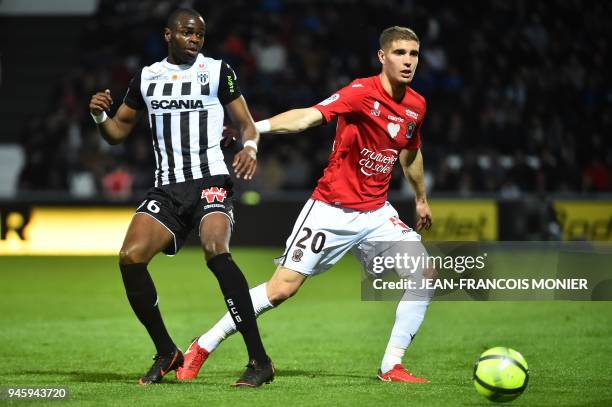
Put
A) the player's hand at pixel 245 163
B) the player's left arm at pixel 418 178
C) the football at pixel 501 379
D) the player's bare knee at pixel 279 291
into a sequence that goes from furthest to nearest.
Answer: the player's left arm at pixel 418 178, the player's bare knee at pixel 279 291, the player's hand at pixel 245 163, the football at pixel 501 379

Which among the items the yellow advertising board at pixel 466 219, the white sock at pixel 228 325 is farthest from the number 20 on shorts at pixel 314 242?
the yellow advertising board at pixel 466 219

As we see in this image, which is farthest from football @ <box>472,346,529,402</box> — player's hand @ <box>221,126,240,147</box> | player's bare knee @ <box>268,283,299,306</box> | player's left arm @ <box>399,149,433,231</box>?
player's hand @ <box>221,126,240,147</box>

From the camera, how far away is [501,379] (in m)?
6.34

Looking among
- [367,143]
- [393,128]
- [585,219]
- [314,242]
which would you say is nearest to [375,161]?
[367,143]

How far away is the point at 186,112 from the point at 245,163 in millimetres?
916

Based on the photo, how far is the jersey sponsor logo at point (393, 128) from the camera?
7531mm

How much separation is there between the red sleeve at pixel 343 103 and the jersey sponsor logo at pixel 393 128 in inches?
10.3

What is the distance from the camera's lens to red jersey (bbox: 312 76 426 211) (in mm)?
7492

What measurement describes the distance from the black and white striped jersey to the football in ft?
7.10

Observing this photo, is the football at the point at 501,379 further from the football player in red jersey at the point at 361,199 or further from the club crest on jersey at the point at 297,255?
the club crest on jersey at the point at 297,255

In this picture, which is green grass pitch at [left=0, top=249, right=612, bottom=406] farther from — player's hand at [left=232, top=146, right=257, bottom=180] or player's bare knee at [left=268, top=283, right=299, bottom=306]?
player's hand at [left=232, top=146, right=257, bottom=180]

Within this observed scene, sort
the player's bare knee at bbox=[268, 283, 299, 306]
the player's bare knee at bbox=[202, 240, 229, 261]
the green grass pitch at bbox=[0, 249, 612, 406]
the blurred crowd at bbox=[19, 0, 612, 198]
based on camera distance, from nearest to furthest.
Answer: the green grass pitch at bbox=[0, 249, 612, 406] < the player's bare knee at bbox=[202, 240, 229, 261] < the player's bare knee at bbox=[268, 283, 299, 306] < the blurred crowd at bbox=[19, 0, 612, 198]

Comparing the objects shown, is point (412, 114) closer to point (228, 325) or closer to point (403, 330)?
point (403, 330)

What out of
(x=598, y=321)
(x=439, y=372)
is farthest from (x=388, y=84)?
(x=598, y=321)
